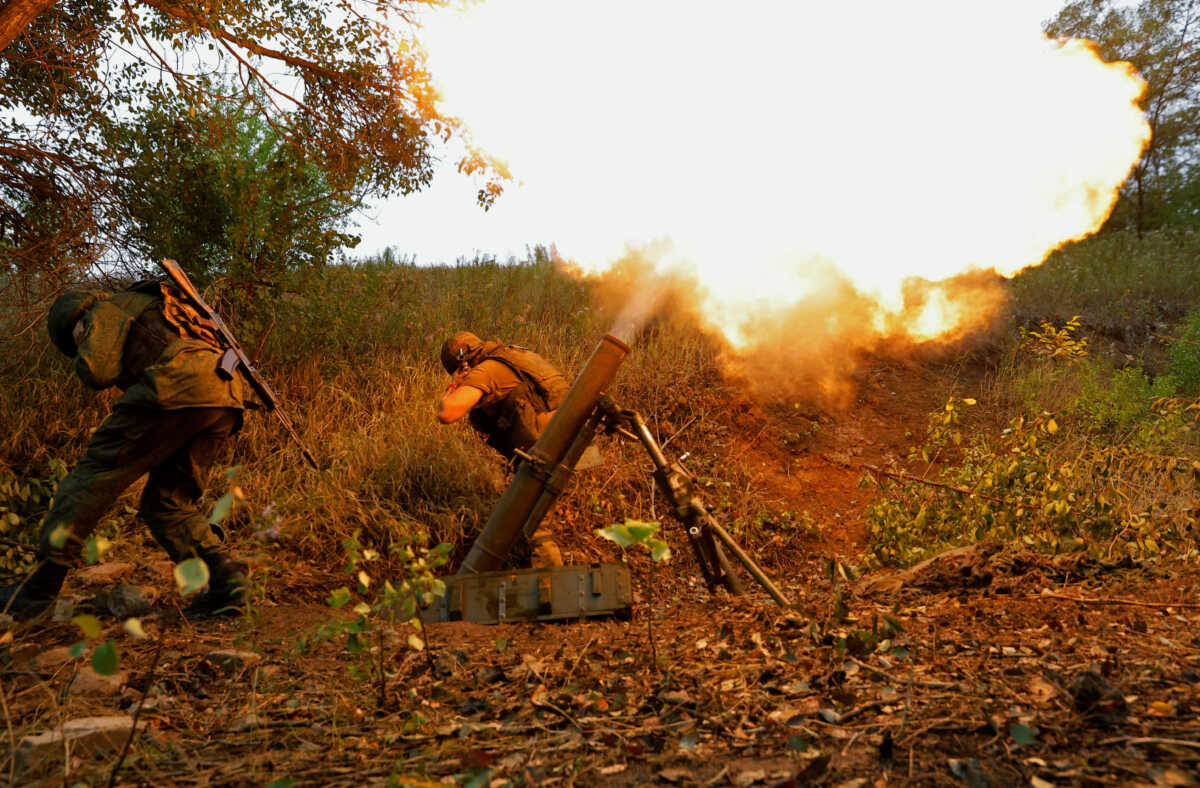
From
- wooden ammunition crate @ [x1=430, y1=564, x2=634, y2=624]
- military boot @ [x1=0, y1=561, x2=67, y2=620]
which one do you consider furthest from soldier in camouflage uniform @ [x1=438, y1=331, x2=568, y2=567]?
military boot @ [x1=0, y1=561, x2=67, y2=620]

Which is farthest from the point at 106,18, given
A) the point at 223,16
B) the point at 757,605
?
the point at 757,605

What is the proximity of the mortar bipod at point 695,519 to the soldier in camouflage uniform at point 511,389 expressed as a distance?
111cm

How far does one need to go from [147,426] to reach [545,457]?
2212 mm

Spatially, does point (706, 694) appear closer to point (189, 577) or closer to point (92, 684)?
point (189, 577)

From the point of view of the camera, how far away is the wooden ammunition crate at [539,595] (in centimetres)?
415

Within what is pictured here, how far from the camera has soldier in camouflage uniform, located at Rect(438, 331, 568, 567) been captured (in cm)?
500

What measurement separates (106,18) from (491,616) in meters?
6.20

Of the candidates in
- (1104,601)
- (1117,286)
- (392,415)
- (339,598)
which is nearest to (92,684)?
(339,598)

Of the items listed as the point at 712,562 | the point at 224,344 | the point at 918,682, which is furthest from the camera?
the point at 224,344

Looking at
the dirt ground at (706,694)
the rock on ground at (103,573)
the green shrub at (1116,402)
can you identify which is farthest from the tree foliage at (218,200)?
the green shrub at (1116,402)

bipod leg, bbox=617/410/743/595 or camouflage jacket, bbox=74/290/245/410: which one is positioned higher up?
camouflage jacket, bbox=74/290/245/410

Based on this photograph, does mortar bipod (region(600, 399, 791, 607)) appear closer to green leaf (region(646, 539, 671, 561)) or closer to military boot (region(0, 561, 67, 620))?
green leaf (region(646, 539, 671, 561))

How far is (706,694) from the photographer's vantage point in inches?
106

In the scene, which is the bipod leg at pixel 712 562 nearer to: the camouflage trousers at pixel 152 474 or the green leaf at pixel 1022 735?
the green leaf at pixel 1022 735
